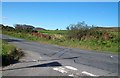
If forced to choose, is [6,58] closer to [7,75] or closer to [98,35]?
[7,75]

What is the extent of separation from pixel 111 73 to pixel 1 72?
5110mm

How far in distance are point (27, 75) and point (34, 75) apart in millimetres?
314

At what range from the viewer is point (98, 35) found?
3659 centimetres

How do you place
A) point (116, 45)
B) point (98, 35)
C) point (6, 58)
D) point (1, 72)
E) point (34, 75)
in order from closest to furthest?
point (34, 75) → point (1, 72) → point (6, 58) → point (116, 45) → point (98, 35)

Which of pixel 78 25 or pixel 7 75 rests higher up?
pixel 78 25

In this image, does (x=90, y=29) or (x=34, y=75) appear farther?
(x=90, y=29)

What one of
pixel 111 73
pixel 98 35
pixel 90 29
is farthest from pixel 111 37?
pixel 111 73

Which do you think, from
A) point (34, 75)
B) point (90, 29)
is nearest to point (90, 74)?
point (34, 75)

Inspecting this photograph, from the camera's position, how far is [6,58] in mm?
15812

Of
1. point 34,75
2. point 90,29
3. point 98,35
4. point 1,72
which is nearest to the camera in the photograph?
point 34,75

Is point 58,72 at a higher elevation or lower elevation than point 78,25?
lower

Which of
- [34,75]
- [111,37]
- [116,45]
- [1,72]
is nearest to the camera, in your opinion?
[34,75]

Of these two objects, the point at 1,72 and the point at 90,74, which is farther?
the point at 1,72

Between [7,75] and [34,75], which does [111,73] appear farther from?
[7,75]
